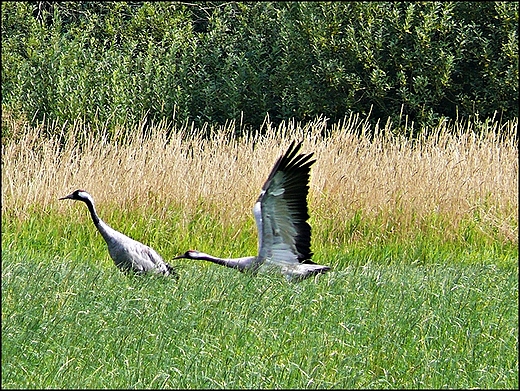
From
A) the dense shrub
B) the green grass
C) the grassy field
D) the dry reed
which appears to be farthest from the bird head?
the dense shrub

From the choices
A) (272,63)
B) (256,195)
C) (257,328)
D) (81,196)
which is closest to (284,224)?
(257,328)

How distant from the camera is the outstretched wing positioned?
6770mm

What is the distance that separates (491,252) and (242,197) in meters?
2.45

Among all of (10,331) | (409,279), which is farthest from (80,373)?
(409,279)

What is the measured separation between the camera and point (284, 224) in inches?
272

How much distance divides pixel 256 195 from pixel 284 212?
2807mm

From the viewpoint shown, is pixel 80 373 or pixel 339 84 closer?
pixel 80 373

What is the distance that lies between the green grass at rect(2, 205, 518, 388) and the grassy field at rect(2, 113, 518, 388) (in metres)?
0.01

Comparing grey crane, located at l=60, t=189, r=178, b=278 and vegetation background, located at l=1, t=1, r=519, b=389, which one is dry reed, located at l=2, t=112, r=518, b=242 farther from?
grey crane, located at l=60, t=189, r=178, b=278

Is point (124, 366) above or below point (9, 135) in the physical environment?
above

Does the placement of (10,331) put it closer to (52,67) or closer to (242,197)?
(242,197)

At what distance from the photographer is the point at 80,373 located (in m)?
4.84

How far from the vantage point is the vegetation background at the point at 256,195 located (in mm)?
5117

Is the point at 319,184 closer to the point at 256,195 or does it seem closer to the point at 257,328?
the point at 256,195
